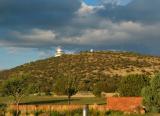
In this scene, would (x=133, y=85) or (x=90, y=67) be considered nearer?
(x=133, y=85)

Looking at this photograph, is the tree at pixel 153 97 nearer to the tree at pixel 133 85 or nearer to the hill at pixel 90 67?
the tree at pixel 133 85

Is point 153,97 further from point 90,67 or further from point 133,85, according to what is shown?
point 90,67

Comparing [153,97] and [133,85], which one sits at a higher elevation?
[133,85]

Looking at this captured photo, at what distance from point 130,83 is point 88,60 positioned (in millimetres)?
93237

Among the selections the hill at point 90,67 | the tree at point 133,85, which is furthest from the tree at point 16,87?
the hill at point 90,67

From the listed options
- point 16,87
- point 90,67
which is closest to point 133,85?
point 16,87

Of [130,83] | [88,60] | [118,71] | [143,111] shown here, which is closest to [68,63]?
[88,60]

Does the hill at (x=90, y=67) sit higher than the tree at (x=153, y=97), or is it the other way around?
the hill at (x=90, y=67)

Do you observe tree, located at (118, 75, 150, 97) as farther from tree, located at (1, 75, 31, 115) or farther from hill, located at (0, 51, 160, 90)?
hill, located at (0, 51, 160, 90)

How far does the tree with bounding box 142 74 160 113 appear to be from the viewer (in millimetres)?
52175

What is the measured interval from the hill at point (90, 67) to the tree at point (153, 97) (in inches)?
3007

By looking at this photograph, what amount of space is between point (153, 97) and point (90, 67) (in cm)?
10324

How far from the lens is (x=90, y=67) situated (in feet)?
511

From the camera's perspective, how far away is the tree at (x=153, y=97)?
171ft
